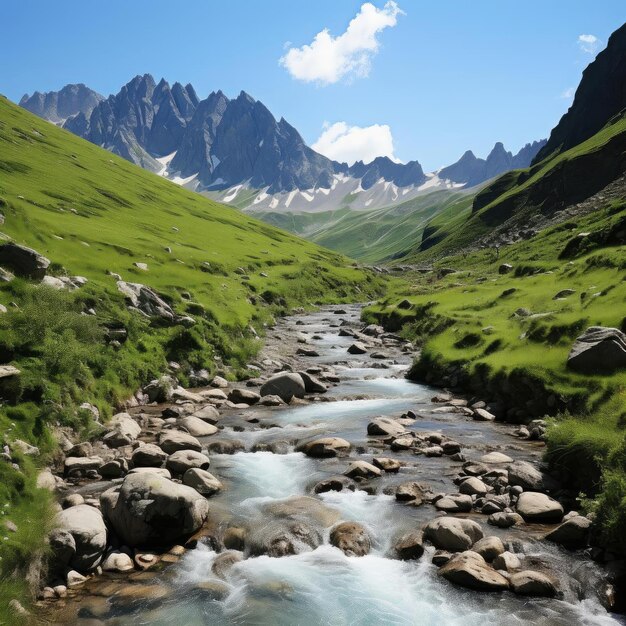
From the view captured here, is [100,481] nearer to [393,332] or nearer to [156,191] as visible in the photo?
[393,332]

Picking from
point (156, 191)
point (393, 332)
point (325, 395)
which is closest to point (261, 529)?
point (325, 395)

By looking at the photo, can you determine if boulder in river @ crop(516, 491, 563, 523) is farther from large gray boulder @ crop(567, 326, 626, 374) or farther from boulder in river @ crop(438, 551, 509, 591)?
large gray boulder @ crop(567, 326, 626, 374)

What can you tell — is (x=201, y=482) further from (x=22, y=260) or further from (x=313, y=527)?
(x=22, y=260)

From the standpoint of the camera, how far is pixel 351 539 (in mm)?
14711

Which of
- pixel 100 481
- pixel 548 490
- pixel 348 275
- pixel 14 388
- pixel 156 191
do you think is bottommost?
pixel 100 481

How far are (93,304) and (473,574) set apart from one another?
84.7 ft

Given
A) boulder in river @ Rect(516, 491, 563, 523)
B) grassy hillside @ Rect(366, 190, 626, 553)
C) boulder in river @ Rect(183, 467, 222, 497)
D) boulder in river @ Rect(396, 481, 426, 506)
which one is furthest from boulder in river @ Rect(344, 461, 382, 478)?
grassy hillside @ Rect(366, 190, 626, 553)

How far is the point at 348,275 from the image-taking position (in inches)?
4759

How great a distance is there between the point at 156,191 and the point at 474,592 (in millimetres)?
143433

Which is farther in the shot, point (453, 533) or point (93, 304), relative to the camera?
point (93, 304)

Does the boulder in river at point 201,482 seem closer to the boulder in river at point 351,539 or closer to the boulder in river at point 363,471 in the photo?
the boulder in river at point 351,539

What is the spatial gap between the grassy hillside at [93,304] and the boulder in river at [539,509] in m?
14.2

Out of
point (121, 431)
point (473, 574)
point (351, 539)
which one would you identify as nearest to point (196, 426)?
point (121, 431)

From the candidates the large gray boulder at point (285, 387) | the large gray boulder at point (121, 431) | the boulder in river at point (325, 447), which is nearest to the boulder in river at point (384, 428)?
the boulder in river at point (325, 447)
